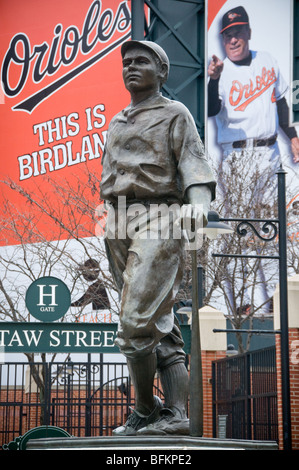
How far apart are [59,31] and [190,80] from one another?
1872 centimetres

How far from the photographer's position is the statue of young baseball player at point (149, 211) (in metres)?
6.12

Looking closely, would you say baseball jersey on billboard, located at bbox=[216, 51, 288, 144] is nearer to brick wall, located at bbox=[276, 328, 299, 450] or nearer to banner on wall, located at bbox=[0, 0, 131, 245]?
banner on wall, located at bbox=[0, 0, 131, 245]

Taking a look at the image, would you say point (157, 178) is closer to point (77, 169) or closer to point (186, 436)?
point (186, 436)

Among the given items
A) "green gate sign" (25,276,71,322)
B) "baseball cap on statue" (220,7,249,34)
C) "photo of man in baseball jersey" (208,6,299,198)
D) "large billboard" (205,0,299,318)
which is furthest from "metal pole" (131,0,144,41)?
"baseball cap on statue" (220,7,249,34)

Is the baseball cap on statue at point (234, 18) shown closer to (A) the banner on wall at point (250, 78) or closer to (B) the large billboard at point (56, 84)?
(A) the banner on wall at point (250, 78)

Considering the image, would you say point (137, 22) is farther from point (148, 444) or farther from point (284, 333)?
point (148, 444)

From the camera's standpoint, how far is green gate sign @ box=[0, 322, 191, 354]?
11.0 meters

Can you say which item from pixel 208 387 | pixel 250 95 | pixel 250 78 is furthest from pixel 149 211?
pixel 250 78

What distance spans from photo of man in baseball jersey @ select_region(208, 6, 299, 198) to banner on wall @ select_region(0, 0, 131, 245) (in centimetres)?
373

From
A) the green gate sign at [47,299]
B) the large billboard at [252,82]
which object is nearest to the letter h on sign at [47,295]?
the green gate sign at [47,299]

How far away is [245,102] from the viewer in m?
35.9

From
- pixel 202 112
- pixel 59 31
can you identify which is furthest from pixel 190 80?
pixel 59 31
